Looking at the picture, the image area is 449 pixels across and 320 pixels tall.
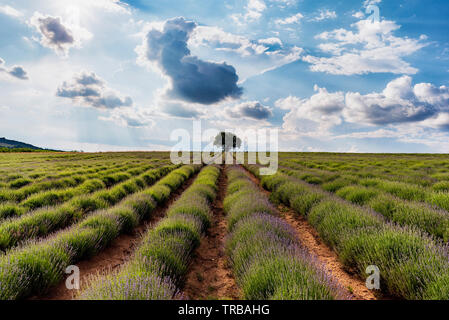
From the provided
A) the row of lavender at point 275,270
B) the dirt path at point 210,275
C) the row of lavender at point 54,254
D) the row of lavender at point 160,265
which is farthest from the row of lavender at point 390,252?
the row of lavender at point 54,254

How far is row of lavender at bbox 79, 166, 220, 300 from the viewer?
2.17m

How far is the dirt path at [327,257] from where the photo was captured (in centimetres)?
319

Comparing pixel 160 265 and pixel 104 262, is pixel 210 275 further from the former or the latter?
pixel 104 262

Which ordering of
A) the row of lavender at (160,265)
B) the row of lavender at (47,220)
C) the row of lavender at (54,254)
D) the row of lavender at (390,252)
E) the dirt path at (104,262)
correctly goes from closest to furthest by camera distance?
the row of lavender at (160,265) → the row of lavender at (390,252) → the row of lavender at (54,254) → the dirt path at (104,262) → the row of lavender at (47,220)

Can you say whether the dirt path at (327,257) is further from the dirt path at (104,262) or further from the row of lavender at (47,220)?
the row of lavender at (47,220)

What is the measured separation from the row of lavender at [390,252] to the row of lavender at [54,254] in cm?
438

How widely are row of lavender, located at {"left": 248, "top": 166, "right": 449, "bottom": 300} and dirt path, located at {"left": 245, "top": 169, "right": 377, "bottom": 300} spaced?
0.54ft

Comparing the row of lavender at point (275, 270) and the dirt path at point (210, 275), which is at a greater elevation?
the row of lavender at point (275, 270)

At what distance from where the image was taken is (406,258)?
9.84 feet

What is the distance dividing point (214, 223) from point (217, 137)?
6986 cm

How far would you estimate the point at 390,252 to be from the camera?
3.22m

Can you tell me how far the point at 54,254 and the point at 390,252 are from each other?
15.9 ft

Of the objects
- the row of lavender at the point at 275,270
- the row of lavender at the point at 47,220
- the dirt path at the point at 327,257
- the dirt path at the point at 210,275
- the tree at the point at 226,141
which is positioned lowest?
the dirt path at the point at 210,275

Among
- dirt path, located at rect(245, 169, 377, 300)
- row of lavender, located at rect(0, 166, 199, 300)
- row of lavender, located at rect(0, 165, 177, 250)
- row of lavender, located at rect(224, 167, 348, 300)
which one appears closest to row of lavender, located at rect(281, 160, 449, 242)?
dirt path, located at rect(245, 169, 377, 300)
